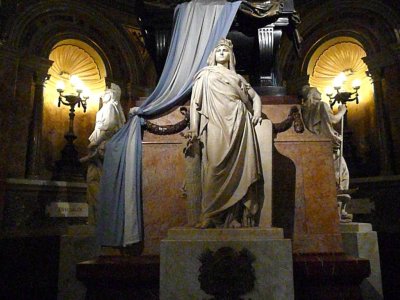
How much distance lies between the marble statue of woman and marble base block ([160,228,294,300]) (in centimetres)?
15

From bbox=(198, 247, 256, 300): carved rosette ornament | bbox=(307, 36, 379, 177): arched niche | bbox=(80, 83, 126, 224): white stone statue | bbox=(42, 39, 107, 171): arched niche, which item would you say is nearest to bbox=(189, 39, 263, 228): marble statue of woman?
bbox=(198, 247, 256, 300): carved rosette ornament

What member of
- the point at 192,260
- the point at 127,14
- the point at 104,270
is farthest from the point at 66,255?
the point at 127,14

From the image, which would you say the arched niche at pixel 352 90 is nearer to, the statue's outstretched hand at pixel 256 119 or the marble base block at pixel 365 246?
the marble base block at pixel 365 246

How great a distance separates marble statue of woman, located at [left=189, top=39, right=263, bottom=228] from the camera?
3070mm

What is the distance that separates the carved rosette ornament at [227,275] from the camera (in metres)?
Answer: 2.86

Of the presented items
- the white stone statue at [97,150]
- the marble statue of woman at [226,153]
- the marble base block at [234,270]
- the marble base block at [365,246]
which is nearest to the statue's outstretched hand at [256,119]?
the marble statue of woman at [226,153]

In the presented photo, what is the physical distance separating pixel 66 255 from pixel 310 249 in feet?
9.63

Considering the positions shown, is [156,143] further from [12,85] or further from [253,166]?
[12,85]

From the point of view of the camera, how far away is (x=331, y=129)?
5293mm

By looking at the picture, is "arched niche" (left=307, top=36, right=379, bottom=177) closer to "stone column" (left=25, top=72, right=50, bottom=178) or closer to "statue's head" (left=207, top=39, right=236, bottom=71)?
"statue's head" (left=207, top=39, right=236, bottom=71)

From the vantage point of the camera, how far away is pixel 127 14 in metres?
8.98

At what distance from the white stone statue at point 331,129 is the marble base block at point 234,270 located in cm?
257

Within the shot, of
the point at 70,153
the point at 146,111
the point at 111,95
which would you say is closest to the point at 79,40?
the point at 70,153

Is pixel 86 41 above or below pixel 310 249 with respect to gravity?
above
